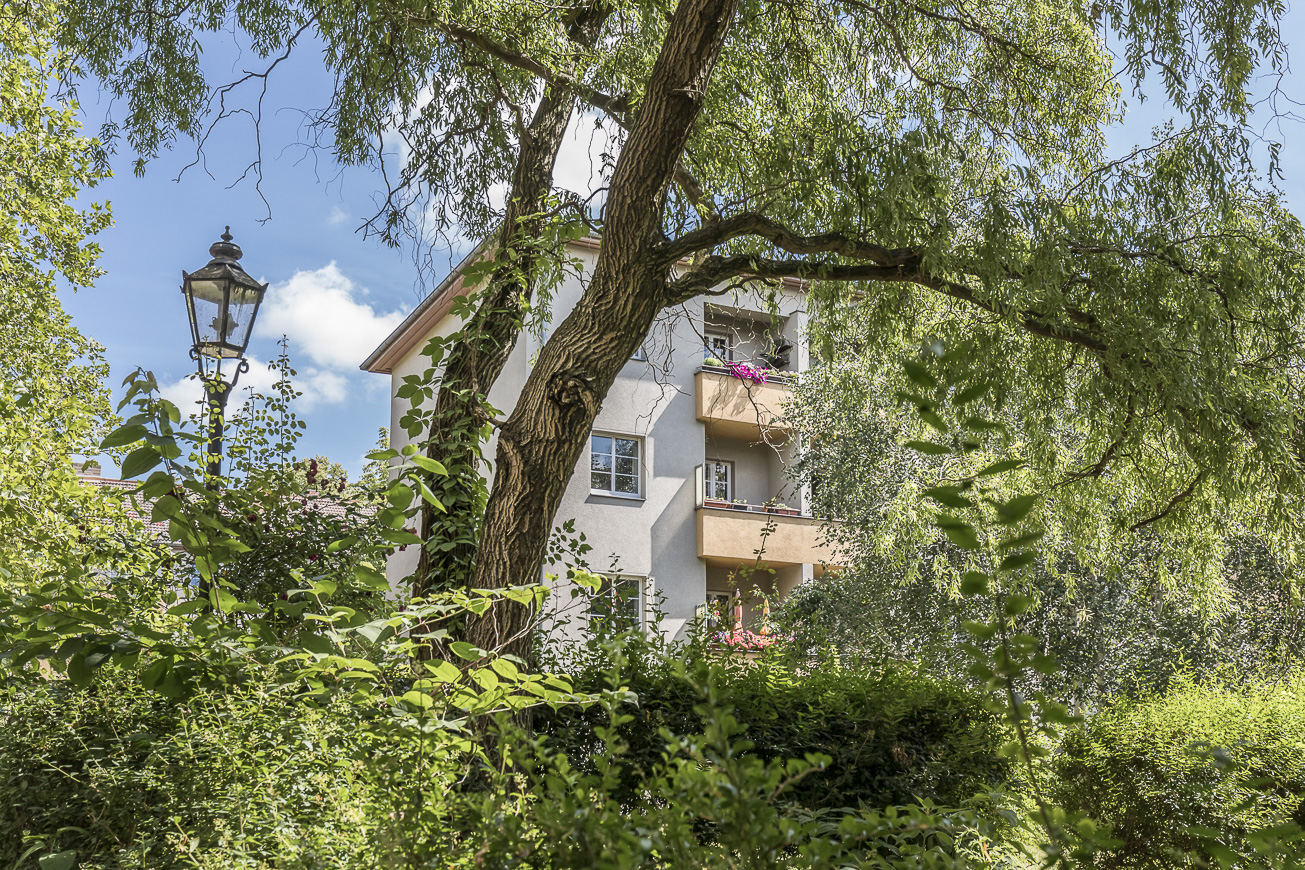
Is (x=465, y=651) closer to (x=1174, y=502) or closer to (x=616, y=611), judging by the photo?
(x=616, y=611)

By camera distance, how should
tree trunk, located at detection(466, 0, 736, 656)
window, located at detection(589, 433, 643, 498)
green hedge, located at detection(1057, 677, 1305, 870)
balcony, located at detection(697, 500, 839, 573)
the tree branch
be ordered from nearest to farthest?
tree trunk, located at detection(466, 0, 736, 656) < green hedge, located at detection(1057, 677, 1305, 870) < the tree branch < window, located at detection(589, 433, 643, 498) < balcony, located at detection(697, 500, 839, 573)

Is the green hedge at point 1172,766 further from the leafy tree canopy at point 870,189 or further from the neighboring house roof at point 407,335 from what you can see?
the neighboring house roof at point 407,335

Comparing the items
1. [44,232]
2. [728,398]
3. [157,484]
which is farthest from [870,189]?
[728,398]

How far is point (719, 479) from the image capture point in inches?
703

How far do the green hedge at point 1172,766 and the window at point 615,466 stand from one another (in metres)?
10.4

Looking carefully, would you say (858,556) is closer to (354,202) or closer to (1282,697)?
(1282,697)

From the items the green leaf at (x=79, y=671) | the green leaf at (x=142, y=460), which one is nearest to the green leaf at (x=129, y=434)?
the green leaf at (x=142, y=460)

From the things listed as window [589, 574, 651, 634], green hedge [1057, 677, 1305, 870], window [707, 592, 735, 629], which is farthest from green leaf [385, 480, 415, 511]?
green hedge [1057, 677, 1305, 870]

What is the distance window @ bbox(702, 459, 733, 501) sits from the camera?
57.8 ft

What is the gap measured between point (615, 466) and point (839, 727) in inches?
440

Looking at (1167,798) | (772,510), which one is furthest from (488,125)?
(772,510)

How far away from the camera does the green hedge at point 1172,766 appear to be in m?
5.37

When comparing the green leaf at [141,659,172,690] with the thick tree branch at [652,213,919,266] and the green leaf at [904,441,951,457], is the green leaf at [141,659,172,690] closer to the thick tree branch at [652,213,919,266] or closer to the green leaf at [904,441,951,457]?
the green leaf at [904,441,951,457]

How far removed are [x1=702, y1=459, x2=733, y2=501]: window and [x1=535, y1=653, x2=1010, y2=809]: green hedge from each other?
12.3 metres
